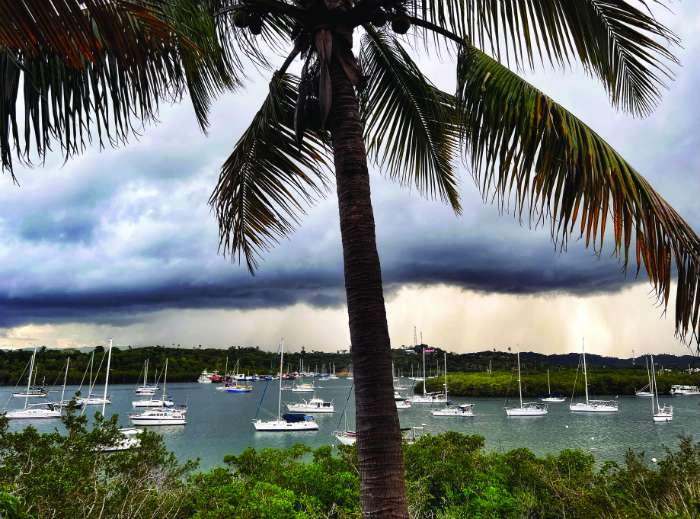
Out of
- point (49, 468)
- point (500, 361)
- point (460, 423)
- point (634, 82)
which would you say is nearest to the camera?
point (634, 82)

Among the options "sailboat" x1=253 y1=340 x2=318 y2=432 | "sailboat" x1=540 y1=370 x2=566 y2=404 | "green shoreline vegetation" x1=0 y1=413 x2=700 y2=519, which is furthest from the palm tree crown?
"sailboat" x1=540 y1=370 x2=566 y2=404

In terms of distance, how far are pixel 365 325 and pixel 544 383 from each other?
100 meters

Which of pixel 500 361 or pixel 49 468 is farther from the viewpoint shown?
pixel 500 361

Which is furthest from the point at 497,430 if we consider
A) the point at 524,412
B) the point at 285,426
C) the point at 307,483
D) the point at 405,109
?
the point at 405,109

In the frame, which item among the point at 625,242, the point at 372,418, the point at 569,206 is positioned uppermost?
the point at 569,206

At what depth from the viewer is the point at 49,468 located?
7.15 metres

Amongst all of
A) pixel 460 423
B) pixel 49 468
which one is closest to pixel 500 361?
pixel 460 423

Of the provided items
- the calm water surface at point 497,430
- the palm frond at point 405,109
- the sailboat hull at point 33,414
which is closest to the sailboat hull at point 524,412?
the calm water surface at point 497,430

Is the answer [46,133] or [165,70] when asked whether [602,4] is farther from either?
[46,133]

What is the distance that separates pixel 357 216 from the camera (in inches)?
143

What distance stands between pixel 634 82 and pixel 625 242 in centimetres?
156

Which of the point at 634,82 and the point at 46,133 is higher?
the point at 634,82

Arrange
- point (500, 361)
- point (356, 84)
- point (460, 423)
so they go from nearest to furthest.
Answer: point (356, 84) → point (460, 423) → point (500, 361)

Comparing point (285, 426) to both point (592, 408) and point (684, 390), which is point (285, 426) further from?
point (684, 390)
